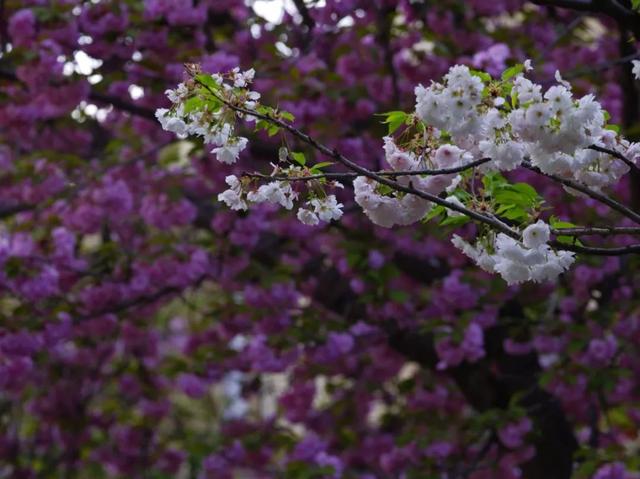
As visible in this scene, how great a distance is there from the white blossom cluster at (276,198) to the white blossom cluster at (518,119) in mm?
362

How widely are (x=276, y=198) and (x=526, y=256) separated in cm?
65

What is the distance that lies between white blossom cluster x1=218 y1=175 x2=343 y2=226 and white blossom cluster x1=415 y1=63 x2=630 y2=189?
0.36m

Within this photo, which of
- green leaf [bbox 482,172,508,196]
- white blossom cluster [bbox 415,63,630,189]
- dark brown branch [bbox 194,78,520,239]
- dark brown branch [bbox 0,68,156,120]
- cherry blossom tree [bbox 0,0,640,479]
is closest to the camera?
white blossom cluster [bbox 415,63,630,189]

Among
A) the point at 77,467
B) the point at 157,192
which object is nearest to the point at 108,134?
the point at 157,192

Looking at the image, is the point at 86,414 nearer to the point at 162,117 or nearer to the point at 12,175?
the point at 12,175

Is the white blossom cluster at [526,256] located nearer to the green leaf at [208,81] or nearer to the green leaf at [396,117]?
the green leaf at [396,117]

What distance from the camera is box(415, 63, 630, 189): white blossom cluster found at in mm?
2449

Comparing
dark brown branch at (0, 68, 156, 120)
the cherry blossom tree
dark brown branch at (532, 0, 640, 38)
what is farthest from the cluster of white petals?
dark brown branch at (0, 68, 156, 120)

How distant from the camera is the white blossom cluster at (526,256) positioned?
2.59 metres

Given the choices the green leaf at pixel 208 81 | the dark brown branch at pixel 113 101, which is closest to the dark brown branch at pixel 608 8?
the green leaf at pixel 208 81

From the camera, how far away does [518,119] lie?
2.46m

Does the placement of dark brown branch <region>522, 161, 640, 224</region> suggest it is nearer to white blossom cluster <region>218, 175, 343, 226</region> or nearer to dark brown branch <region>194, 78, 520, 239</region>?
dark brown branch <region>194, 78, 520, 239</region>

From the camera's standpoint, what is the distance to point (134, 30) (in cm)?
525

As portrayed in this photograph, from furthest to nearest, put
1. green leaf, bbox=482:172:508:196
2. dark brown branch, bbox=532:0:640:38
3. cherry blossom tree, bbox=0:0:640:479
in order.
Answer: cherry blossom tree, bbox=0:0:640:479 < dark brown branch, bbox=532:0:640:38 < green leaf, bbox=482:172:508:196
